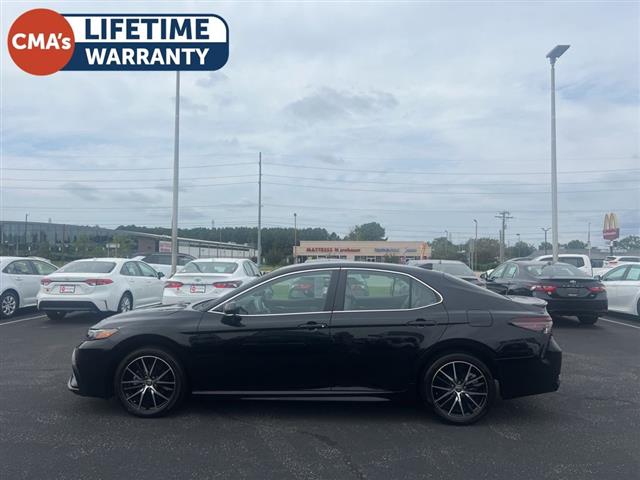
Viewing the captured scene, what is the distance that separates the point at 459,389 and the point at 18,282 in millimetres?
11656

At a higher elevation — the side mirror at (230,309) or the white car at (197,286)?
the side mirror at (230,309)

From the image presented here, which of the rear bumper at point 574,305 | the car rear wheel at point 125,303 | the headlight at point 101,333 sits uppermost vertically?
the headlight at point 101,333

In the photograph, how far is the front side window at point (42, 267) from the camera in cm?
1444

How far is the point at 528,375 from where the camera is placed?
5.54 metres

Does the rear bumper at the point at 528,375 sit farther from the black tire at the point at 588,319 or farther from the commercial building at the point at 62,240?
the commercial building at the point at 62,240

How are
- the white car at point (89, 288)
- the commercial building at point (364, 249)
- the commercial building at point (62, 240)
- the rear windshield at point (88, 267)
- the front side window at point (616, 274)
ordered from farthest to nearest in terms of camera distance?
the commercial building at point (62, 240) → the commercial building at point (364, 249) → the front side window at point (616, 274) → the rear windshield at point (88, 267) → the white car at point (89, 288)

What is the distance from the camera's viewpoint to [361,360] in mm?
5461

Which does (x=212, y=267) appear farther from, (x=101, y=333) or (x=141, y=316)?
(x=101, y=333)

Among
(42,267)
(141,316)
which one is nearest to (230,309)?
(141,316)

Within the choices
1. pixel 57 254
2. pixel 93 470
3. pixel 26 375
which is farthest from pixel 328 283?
pixel 57 254

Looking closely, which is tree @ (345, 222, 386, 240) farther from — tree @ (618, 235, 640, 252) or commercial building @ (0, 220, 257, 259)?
tree @ (618, 235, 640, 252)

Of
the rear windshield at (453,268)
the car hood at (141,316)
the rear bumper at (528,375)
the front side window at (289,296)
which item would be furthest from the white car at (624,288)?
the car hood at (141,316)

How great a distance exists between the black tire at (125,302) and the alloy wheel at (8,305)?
2563 millimetres

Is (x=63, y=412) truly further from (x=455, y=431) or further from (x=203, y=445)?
(x=455, y=431)
